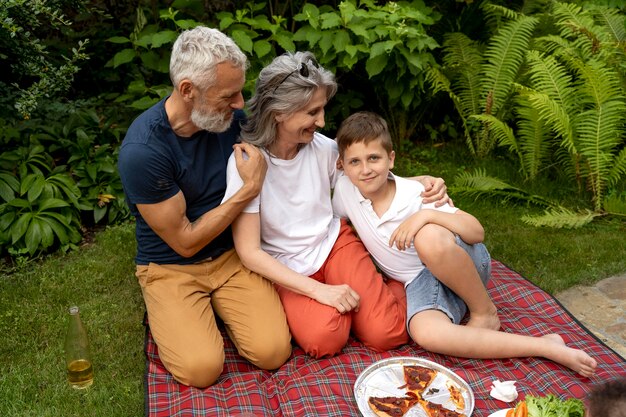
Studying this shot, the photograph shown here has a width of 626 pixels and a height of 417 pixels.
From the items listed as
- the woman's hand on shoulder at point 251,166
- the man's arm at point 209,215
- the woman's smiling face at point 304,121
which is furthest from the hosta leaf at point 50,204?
the woman's smiling face at point 304,121

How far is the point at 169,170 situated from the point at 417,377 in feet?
4.98

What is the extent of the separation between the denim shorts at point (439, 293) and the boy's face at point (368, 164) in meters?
0.50

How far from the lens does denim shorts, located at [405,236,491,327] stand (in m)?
3.44

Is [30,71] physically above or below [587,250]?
above

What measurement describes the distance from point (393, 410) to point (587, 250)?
2.39 metres

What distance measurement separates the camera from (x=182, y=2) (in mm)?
5422

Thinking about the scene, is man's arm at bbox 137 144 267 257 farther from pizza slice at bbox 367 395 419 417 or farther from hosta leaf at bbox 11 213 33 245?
hosta leaf at bbox 11 213 33 245

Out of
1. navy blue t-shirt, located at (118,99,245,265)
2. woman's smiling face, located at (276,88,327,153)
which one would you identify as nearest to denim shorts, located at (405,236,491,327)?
woman's smiling face, located at (276,88,327,153)

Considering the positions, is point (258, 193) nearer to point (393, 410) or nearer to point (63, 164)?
point (393, 410)

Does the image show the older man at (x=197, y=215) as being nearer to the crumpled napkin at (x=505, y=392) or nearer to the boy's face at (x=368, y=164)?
the boy's face at (x=368, y=164)

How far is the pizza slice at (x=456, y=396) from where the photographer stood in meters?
3.04

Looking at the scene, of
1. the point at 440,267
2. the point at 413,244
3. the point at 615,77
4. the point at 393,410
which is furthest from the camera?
the point at 615,77

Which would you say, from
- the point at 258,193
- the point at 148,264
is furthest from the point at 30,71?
the point at 258,193

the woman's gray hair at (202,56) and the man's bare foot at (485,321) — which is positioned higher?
the woman's gray hair at (202,56)
